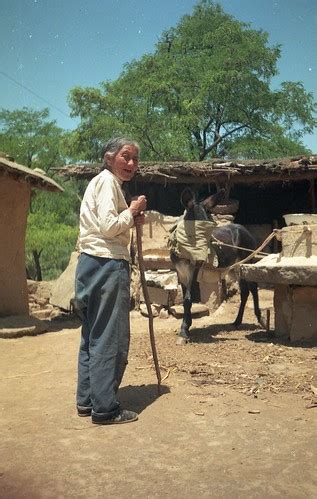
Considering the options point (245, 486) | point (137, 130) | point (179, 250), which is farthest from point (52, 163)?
point (245, 486)

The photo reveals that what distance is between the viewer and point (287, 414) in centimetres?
314

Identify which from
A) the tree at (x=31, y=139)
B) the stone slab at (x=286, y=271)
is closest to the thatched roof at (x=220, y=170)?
the stone slab at (x=286, y=271)

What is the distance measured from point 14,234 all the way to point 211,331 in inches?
143

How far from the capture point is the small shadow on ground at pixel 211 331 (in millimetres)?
5887

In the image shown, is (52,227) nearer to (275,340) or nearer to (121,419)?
(275,340)

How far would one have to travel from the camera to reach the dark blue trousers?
306 cm

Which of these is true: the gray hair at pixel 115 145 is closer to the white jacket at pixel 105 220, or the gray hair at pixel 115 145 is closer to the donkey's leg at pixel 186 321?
the white jacket at pixel 105 220

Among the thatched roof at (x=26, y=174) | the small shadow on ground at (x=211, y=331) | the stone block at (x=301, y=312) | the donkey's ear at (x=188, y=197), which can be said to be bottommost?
the small shadow on ground at (x=211, y=331)

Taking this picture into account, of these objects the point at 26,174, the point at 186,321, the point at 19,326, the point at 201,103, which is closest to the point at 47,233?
the point at 201,103

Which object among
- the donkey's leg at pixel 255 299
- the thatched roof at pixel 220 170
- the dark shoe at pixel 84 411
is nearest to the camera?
the dark shoe at pixel 84 411

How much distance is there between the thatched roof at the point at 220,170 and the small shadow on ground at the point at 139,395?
6.57m

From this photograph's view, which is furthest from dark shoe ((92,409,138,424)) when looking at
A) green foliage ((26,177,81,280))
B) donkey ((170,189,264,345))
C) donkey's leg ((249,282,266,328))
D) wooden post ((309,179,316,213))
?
green foliage ((26,177,81,280))

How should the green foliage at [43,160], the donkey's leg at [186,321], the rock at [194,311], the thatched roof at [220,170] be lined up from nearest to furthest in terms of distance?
1. the donkey's leg at [186,321]
2. the rock at [194,311]
3. the thatched roof at [220,170]
4. the green foliage at [43,160]

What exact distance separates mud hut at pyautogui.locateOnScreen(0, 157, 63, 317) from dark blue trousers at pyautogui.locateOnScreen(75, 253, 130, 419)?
4.71m
